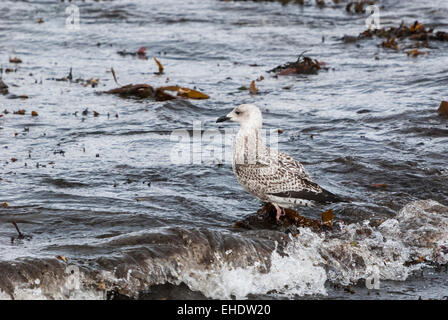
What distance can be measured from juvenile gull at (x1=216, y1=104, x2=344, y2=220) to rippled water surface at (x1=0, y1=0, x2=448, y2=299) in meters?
0.41

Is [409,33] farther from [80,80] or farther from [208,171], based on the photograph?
[208,171]

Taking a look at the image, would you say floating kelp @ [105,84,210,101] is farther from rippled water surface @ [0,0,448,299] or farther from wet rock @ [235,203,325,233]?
wet rock @ [235,203,325,233]

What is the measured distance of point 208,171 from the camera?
965 centimetres

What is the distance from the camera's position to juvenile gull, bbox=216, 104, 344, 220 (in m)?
7.87

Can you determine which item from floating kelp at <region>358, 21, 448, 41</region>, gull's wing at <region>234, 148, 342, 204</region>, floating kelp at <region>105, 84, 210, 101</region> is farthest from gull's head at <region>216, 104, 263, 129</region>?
floating kelp at <region>358, 21, 448, 41</region>

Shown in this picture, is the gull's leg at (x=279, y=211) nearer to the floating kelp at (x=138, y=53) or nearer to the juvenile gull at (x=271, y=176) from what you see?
the juvenile gull at (x=271, y=176)

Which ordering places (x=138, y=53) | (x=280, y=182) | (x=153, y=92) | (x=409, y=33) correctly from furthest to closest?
1. (x=409, y=33)
2. (x=138, y=53)
3. (x=153, y=92)
4. (x=280, y=182)

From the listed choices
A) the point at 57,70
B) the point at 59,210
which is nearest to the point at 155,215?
the point at 59,210

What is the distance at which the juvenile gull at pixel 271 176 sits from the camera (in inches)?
310

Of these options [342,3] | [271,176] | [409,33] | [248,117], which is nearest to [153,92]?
[248,117]

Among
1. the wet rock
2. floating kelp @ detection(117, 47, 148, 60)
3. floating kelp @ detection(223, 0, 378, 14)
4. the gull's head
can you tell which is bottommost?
the wet rock

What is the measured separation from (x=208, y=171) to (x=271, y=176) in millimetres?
1843

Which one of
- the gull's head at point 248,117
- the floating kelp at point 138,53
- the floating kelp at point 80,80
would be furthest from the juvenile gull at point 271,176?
the floating kelp at point 138,53

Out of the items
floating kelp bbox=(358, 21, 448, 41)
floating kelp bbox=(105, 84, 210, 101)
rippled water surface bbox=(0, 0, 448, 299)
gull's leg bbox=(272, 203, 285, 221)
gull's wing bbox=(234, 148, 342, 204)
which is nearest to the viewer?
rippled water surface bbox=(0, 0, 448, 299)
